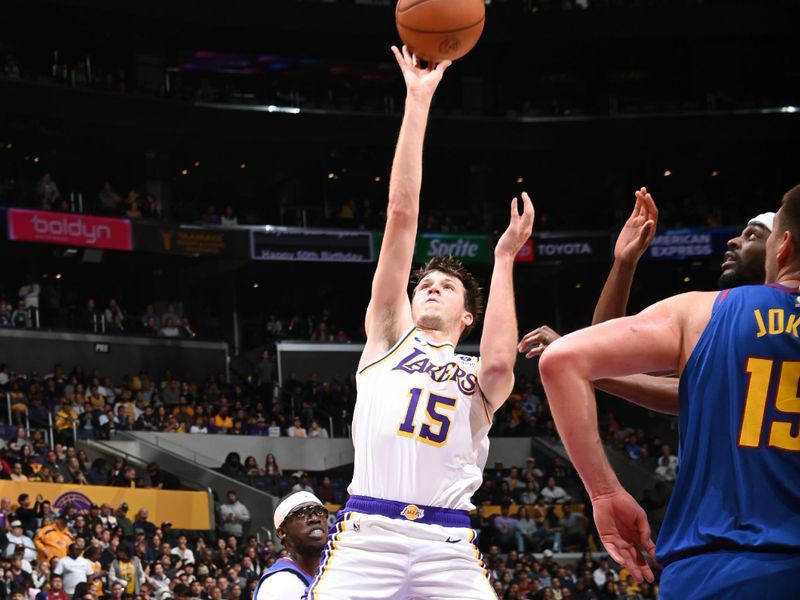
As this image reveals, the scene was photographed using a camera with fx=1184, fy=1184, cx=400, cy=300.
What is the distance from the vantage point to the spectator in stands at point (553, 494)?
24109 mm

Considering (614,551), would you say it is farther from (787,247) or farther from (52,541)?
(52,541)

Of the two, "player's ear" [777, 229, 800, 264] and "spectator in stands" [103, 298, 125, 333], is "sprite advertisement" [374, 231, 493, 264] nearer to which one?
"spectator in stands" [103, 298, 125, 333]

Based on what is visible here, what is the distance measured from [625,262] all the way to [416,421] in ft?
3.57

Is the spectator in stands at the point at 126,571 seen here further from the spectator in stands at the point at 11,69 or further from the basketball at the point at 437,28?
the spectator in stands at the point at 11,69

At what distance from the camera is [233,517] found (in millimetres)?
21375

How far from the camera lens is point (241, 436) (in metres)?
26.3

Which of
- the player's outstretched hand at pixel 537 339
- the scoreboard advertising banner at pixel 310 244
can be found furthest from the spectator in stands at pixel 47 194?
the player's outstretched hand at pixel 537 339

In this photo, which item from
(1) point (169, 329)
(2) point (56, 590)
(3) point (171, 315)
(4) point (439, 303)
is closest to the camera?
(4) point (439, 303)

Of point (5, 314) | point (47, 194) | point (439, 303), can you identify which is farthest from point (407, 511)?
point (47, 194)

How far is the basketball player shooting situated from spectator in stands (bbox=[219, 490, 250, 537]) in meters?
16.5

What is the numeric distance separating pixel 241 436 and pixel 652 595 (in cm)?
1010

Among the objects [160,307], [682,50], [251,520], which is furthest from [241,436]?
[682,50]

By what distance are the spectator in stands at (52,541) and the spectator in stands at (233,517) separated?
5.00m

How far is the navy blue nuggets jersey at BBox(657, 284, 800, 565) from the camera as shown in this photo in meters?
2.94
